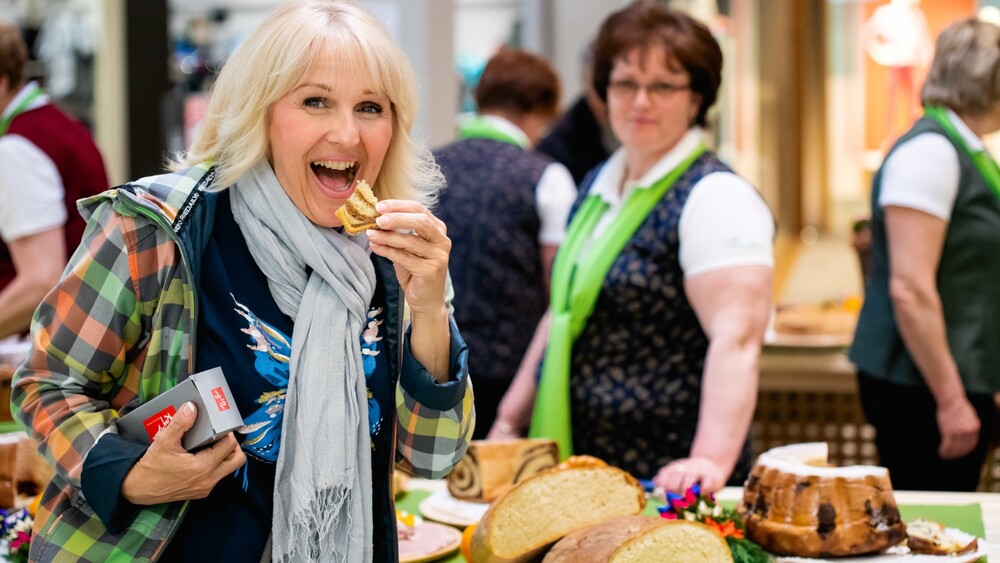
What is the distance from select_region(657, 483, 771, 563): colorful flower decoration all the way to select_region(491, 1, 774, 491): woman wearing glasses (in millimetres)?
422

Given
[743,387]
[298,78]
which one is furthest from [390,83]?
[743,387]

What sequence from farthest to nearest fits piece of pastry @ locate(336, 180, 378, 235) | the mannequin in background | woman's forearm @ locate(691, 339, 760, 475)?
the mannequin in background → woman's forearm @ locate(691, 339, 760, 475) → piece of pastry @ locate(336, 180, 378, 235)

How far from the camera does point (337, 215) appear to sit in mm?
1607

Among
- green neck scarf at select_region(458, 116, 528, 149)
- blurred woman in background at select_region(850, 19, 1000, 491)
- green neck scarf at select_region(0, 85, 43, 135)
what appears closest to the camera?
blurred woman in background at select_region(850, 19, 1000, 491)

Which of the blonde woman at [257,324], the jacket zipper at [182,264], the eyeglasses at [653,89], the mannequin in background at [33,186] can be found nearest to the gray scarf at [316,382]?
the blonde woman at [257,324]

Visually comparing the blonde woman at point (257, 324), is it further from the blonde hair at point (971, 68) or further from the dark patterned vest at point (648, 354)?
the blonde hair at point (971, 68)

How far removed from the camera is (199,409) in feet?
4.84

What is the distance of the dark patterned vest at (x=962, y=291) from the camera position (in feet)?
10.2

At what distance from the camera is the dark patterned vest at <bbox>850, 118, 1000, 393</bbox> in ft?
10.2

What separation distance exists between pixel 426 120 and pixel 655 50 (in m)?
3.12

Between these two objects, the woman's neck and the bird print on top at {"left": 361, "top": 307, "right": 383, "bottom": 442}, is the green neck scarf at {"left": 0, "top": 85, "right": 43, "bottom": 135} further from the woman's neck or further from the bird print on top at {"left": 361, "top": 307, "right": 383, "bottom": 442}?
the bird print on top at {"left": 361, "top": 307, "right": 383, "bottom": 442}

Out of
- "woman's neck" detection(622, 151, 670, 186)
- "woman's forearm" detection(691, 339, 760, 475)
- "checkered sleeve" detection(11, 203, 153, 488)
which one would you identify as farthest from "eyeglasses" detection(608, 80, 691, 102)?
"checkered sleeve" detection(11, 203, 153, 488)

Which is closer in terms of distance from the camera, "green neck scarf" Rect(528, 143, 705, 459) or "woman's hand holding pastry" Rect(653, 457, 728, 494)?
"woman's hand holding pastry" Rect(653, 457, 728, 494)

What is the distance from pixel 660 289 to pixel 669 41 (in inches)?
24.5
